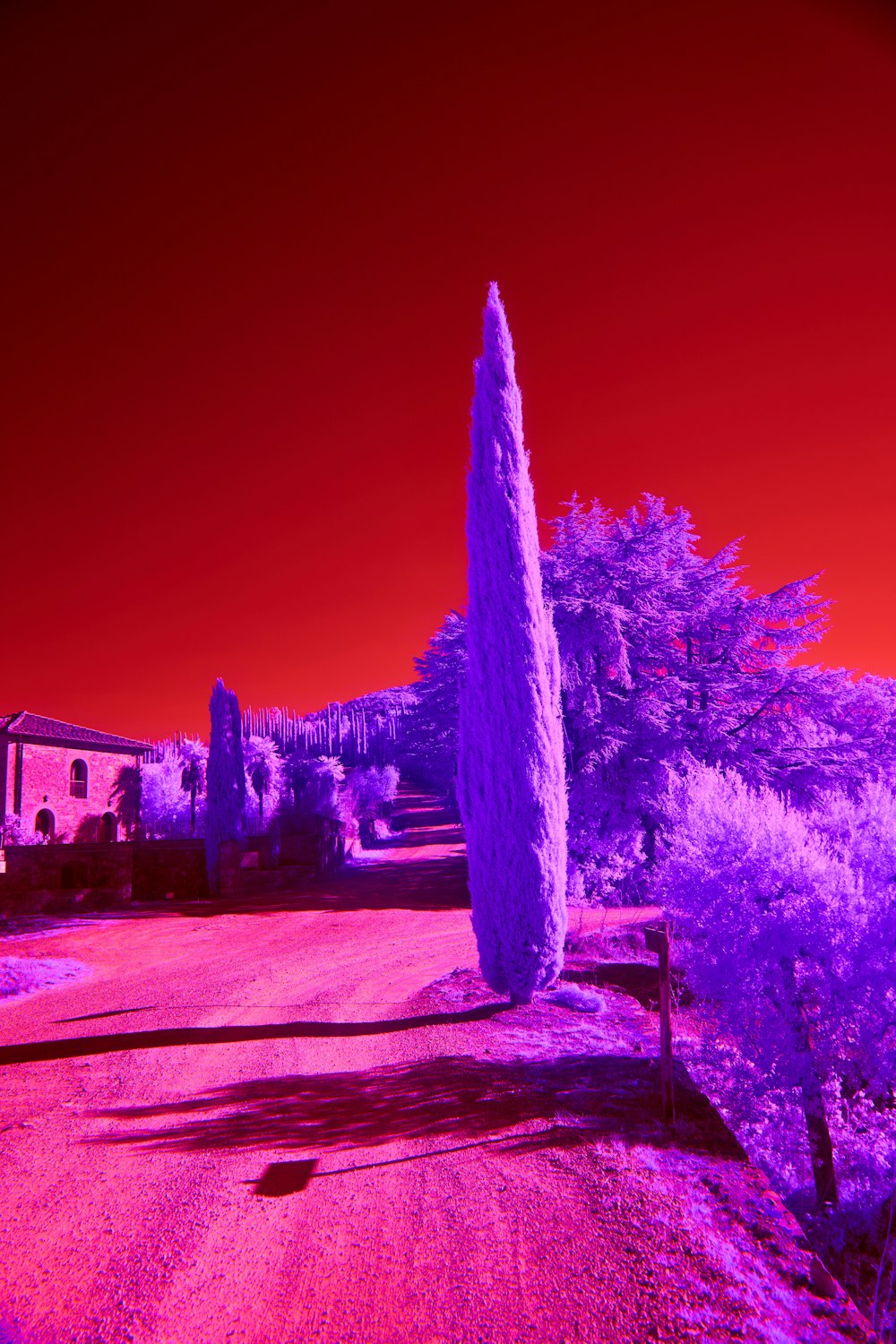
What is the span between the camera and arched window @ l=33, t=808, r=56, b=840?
3397 cm

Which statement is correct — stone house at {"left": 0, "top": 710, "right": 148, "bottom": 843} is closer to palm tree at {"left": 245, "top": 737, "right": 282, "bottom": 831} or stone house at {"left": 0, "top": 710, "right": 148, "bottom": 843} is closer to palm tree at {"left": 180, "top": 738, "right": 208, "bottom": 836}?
palm tree at {"left": 180, "top": 738, "right": 208, "bottom": 836}

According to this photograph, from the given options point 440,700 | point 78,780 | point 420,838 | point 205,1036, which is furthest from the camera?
point 420,838

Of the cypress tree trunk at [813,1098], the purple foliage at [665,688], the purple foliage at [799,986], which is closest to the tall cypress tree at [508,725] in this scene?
the purple foliage at [799,986]

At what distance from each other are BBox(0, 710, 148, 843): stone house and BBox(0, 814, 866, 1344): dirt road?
1010 inches

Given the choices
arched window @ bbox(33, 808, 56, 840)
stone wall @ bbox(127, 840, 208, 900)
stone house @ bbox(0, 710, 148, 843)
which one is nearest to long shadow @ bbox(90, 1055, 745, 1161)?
stone wall @ bbox(127, 840, 208, 900)

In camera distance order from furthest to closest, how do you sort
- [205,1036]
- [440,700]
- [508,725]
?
[440,700] → [508,725] → [205,1036]

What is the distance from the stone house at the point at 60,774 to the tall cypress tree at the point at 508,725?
2903 cm

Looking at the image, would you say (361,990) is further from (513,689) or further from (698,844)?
(698,844)

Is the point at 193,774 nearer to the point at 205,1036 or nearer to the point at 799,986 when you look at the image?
the point at 205,1036

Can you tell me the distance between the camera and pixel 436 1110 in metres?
6.94

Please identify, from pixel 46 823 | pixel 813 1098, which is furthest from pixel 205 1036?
pixel 46 823

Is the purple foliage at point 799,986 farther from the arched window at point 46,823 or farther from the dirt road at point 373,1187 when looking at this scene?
the arched window at point 46,823

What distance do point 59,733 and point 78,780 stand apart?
9.03 ft

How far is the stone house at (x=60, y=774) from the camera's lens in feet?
107
